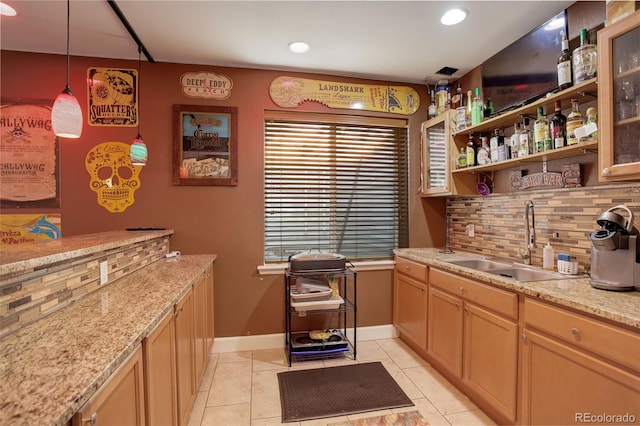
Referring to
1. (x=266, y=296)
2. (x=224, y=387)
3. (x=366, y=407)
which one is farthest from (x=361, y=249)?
(x=224, y=387)

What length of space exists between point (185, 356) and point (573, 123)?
2.64 metres

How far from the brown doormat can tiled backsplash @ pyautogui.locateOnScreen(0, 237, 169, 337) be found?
140 cm

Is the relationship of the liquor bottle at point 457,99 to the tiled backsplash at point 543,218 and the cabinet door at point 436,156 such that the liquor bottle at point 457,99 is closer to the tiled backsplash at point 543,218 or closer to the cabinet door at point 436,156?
the cabinet door at point 436,156

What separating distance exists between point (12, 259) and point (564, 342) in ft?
7.65

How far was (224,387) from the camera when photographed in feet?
7.41

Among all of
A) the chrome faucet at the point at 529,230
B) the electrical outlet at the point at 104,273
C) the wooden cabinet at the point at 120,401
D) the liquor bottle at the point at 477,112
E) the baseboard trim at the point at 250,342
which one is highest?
the liquor bottle at the point at 477,112

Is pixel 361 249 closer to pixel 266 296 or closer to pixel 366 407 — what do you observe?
pixel 266 296

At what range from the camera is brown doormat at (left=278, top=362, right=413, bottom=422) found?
2.00 m

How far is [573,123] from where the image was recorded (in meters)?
1.77

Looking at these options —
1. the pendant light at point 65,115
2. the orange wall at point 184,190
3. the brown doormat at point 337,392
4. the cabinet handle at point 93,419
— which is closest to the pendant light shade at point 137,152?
the orange wall at point 184,190

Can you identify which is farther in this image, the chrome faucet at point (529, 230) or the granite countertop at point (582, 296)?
the chrome faucet at point (529, 230)

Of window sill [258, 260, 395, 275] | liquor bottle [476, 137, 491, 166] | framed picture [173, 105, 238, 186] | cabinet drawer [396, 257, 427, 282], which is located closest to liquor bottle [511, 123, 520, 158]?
liquor bottle [476, 137, 491, 166]

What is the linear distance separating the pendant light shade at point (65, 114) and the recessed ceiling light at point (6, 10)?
1.06 meters

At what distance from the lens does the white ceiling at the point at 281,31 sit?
1.98 m
